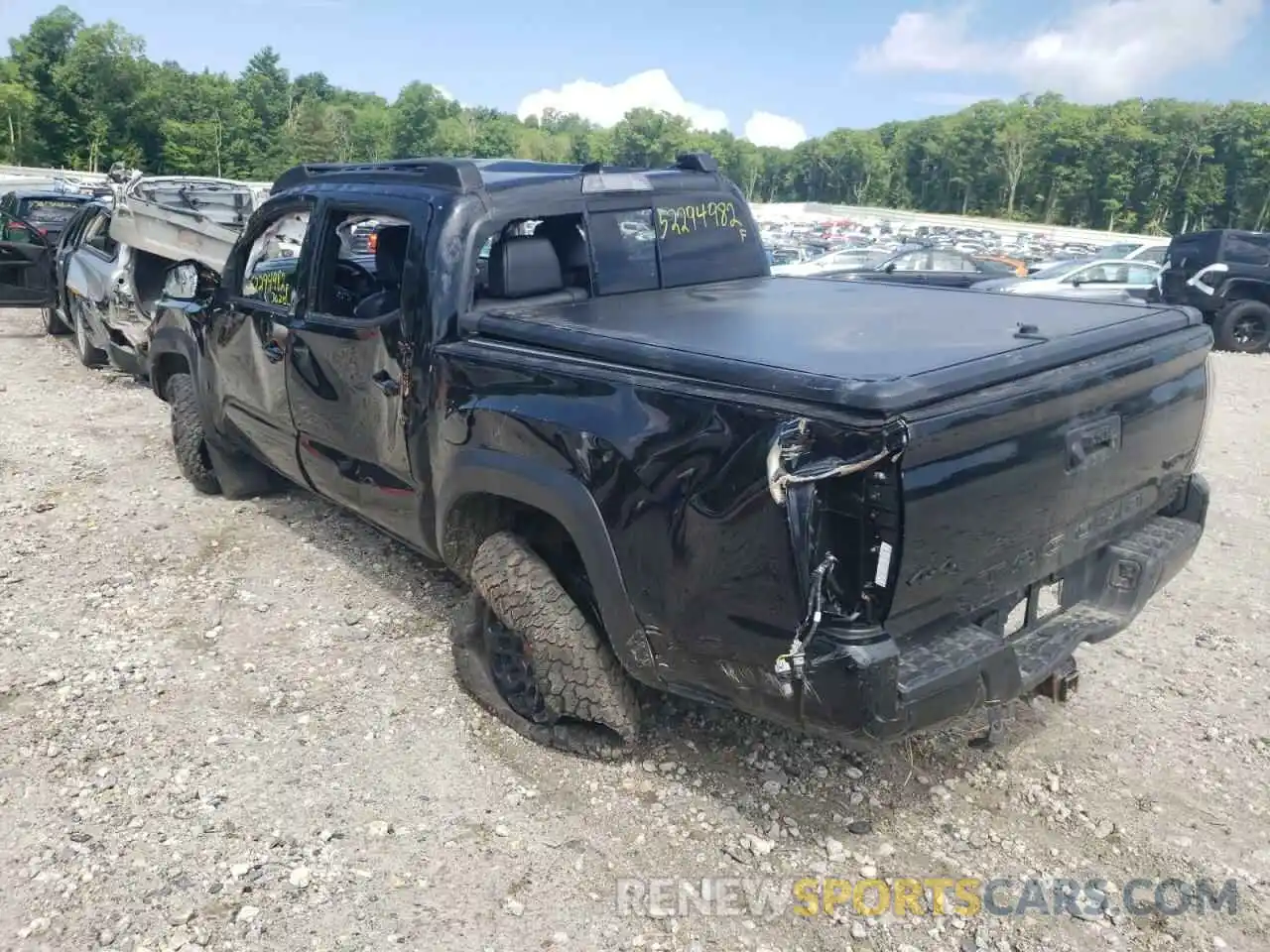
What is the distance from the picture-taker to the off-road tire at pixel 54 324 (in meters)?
12.2

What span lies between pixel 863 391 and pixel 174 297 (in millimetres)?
4837

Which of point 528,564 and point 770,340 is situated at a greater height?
point 770,340

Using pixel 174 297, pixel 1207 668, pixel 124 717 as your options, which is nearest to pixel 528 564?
pixel 124 717

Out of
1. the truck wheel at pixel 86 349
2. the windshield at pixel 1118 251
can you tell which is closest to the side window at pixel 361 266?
the truck wheel at pixel 86 349

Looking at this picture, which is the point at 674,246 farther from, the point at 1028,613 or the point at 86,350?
the point at 86,350

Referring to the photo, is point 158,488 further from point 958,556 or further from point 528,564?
point 958,556

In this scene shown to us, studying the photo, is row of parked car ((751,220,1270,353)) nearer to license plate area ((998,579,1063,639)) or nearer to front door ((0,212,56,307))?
front door ((0,212,56,307))

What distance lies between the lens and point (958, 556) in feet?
8.52

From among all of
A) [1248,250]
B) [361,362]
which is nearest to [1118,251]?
[1248,250]

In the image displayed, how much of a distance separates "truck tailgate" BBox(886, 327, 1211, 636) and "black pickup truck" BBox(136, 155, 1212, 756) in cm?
1

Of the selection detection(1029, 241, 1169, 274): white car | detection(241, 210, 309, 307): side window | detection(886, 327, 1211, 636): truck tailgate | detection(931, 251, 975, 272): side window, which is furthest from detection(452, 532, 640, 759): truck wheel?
detection(931, 251, 975, 272): side window

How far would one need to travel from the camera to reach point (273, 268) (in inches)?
190

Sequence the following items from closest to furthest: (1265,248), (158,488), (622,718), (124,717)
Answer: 1. (622,718)
2. (124,717)
3. (158,488)
4. (1265,248)

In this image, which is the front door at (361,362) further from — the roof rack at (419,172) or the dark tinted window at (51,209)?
the dark tinted window at (51,209)
